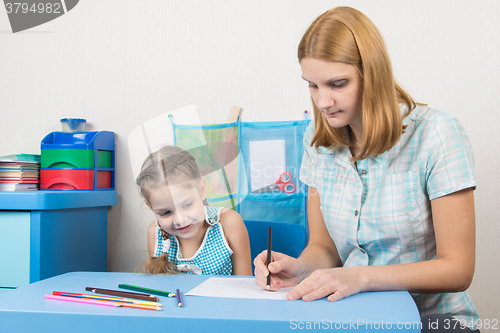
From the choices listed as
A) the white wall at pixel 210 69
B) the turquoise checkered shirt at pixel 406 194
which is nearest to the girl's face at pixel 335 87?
the turquoise checkered shirt at pixel 406 194

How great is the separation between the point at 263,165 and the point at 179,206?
346 mm

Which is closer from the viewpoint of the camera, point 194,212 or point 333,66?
point 333,66

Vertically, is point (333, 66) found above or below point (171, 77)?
below

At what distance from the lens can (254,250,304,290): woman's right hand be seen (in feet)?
2.21

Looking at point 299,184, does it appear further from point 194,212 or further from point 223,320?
point 223,320

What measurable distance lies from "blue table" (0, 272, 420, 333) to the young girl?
27cm

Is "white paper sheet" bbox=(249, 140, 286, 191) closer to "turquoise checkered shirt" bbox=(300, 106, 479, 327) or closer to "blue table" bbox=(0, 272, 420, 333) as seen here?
"turquoise checkered shirt" bbox=(300, 106, 479, 327)

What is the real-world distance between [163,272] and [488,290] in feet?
3.67

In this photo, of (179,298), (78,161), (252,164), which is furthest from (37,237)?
(179,298)

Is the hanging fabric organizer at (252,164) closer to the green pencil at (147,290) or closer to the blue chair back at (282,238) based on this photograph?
the blue chair back at (282,238)

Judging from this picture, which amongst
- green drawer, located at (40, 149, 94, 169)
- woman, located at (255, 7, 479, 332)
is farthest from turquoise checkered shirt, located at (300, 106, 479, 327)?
green drawer, located at (40, 149, 94, 169)

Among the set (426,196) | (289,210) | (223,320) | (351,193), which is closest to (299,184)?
(289,210)

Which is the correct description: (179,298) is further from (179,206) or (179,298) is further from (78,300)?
(179,206)

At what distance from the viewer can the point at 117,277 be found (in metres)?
0.74
